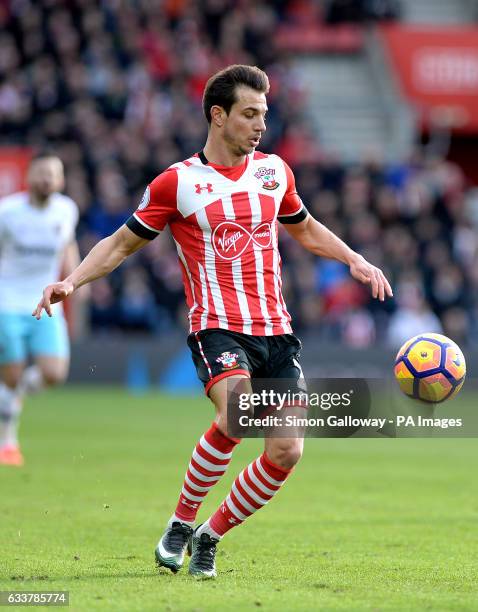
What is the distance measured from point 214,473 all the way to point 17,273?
5.73 metres

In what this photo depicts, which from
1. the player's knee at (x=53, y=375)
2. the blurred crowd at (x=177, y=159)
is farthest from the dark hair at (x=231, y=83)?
the blurred crowd at (x=177, y=159)

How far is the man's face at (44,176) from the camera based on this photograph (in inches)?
434

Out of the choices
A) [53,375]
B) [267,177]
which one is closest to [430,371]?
[267,177]

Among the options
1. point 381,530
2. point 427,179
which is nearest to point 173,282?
point 427,179

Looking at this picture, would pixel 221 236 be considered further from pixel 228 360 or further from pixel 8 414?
pixel 8 414

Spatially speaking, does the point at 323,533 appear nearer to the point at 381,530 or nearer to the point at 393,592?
the point at 381,530

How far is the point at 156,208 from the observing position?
6375 millimetres

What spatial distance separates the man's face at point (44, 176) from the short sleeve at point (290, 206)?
4621mm

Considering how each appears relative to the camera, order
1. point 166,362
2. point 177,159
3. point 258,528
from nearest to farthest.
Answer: point 258,528, point 166,362, point 177,159

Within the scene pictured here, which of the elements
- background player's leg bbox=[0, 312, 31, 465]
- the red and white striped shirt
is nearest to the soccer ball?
the red and white striped shirt

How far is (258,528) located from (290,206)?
2.29 m

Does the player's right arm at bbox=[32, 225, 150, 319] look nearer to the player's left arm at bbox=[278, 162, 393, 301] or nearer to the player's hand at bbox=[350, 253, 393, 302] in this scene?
the player's left arm at bbox=[278, 162, 393, 301]

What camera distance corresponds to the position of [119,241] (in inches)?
252

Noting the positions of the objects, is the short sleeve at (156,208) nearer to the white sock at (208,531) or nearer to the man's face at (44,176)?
the white sock at (208,531)
